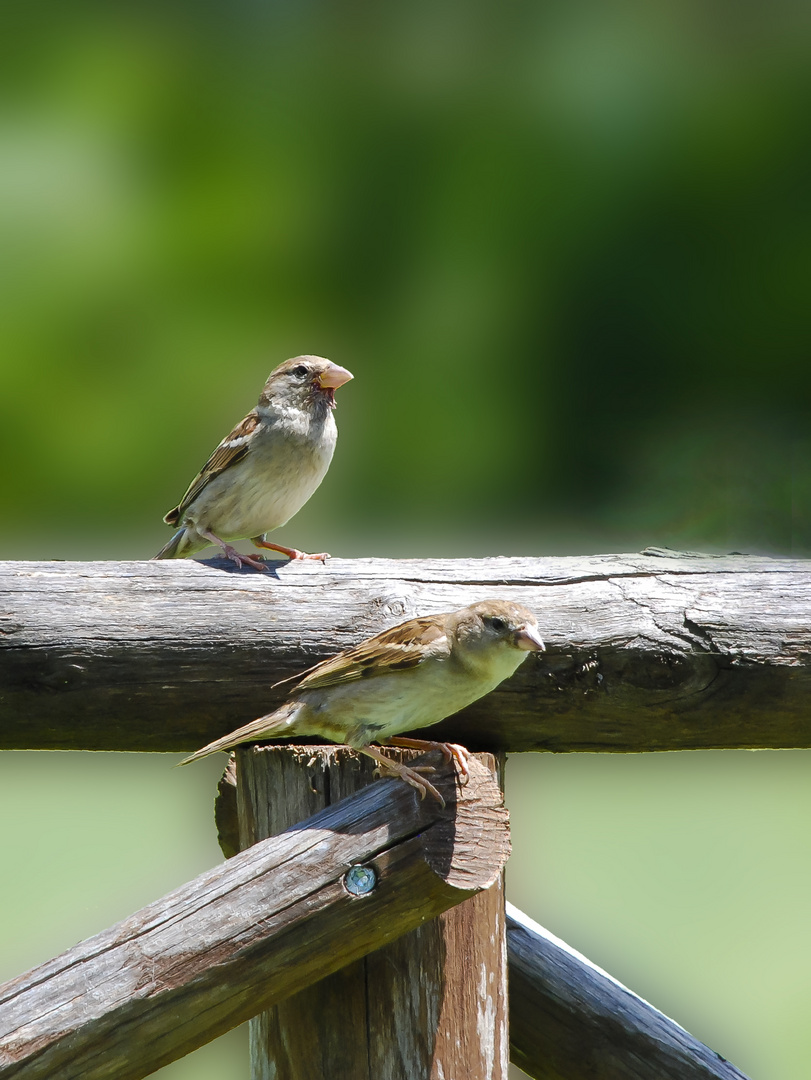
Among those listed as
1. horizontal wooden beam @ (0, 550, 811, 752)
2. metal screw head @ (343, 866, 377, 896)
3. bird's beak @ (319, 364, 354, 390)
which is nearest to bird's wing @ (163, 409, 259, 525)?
bird's beak @ (319, 364, 354, 390)

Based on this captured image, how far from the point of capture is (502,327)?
12.6 ft

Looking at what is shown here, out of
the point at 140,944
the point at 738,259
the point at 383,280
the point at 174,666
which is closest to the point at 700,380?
the point at 738,259

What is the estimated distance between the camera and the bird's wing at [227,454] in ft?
6.89

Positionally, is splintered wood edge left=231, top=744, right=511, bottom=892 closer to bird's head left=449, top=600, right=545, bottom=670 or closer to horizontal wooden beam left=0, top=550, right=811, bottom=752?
bird's head left=449, top=600, right=545, bottom=670

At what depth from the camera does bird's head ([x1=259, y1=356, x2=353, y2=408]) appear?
2127 mm

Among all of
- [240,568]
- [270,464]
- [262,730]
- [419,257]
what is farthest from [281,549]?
[419,257]

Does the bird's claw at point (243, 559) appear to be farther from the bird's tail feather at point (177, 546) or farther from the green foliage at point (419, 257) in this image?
the green foliage at point (419, 257)

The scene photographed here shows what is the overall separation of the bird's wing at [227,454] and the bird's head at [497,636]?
3.40 ft

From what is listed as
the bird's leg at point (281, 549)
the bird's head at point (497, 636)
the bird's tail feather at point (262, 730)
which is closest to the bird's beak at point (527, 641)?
the bird's head at point (497, 636)

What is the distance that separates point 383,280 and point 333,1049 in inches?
119

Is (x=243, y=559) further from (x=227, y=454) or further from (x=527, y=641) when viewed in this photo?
(x=527, y=641)

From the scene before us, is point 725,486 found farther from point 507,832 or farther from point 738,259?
point 507,832

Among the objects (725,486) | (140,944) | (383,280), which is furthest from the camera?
(383,280)

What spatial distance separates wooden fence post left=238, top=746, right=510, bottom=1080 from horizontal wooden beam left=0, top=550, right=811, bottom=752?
0.15 metres
